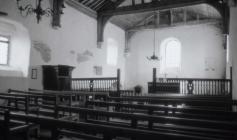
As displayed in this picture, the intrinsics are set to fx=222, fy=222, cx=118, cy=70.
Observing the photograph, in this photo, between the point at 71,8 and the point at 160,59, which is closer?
the point at 71,8

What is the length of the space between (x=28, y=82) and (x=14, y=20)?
192cm

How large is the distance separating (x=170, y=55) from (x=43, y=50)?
7.78 meters

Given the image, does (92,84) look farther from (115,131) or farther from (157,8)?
(115,131)

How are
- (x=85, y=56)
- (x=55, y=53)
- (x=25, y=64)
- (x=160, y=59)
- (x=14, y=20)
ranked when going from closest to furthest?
(x=14, y=20) < (x=25, y=64) < (x=55, y=53) < (x=85, y=56) < (x=160, y=59)

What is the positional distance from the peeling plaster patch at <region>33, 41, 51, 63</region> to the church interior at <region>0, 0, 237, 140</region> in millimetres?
34

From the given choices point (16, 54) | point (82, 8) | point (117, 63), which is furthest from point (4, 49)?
point (117, 63)

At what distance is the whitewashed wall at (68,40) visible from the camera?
7.05 meters

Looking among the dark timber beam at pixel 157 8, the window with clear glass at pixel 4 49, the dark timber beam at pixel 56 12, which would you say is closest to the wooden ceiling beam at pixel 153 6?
the dark timber beam at pixel 157 8

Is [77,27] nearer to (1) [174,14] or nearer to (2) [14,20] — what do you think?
(2) [14,20]

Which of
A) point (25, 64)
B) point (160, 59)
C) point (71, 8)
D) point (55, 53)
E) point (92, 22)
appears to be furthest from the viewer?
point (160, 59)

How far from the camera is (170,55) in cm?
1292

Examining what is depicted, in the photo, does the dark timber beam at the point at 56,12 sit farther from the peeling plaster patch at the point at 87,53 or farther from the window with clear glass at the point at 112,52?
the window with clear glass at the point at 112,52

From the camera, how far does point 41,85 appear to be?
281 inches

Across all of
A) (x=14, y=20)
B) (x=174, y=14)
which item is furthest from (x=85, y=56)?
(x=174, y=14)
